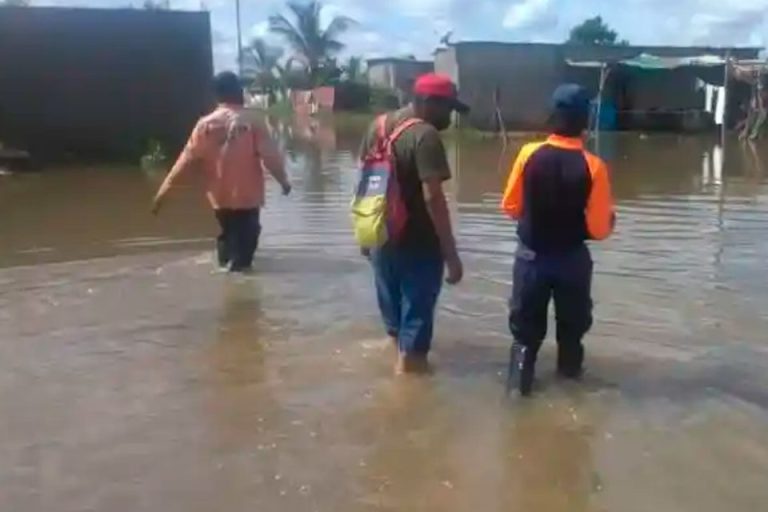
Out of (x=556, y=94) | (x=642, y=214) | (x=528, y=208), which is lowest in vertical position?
(x=642, y=214)

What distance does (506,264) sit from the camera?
29.7ft

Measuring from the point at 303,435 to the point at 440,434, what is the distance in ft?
2.01

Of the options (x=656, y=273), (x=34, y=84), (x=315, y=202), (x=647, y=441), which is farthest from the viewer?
(x=34, y=84)

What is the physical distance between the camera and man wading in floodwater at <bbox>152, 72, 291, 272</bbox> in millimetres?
7895

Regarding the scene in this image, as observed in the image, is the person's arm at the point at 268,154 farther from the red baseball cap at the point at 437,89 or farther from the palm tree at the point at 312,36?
the palm tree at the point at 312,36

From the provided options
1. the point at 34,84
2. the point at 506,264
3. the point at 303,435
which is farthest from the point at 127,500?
the point at 34,84

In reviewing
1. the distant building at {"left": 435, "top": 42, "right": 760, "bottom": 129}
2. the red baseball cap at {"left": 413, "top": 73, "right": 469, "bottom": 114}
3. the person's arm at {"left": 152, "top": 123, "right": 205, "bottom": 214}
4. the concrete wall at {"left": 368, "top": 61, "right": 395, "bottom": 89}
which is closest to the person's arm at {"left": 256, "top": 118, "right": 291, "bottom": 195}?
the person's arm at {"left": 152, "top": 123, "right": 205, "bottom": 214}

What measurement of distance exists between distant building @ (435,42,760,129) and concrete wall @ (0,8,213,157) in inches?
519

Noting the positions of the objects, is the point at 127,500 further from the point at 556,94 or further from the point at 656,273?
the point at 656,273

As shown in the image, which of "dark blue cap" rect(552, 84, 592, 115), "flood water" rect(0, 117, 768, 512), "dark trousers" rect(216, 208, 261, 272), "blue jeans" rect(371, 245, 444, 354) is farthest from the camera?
"dark trousers" rect(216, 208, 261, 272)

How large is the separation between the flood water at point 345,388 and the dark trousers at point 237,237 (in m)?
0.18

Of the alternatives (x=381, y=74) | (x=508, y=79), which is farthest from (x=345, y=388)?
(x=381, y=74)

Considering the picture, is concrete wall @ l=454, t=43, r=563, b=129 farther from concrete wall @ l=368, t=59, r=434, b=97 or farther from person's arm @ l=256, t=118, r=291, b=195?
person's arm @ l=256, t=118, r=291, b=195

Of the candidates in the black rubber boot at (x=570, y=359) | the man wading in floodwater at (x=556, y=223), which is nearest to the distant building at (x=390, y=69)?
the black rubber boot at (x=570, y=359)
